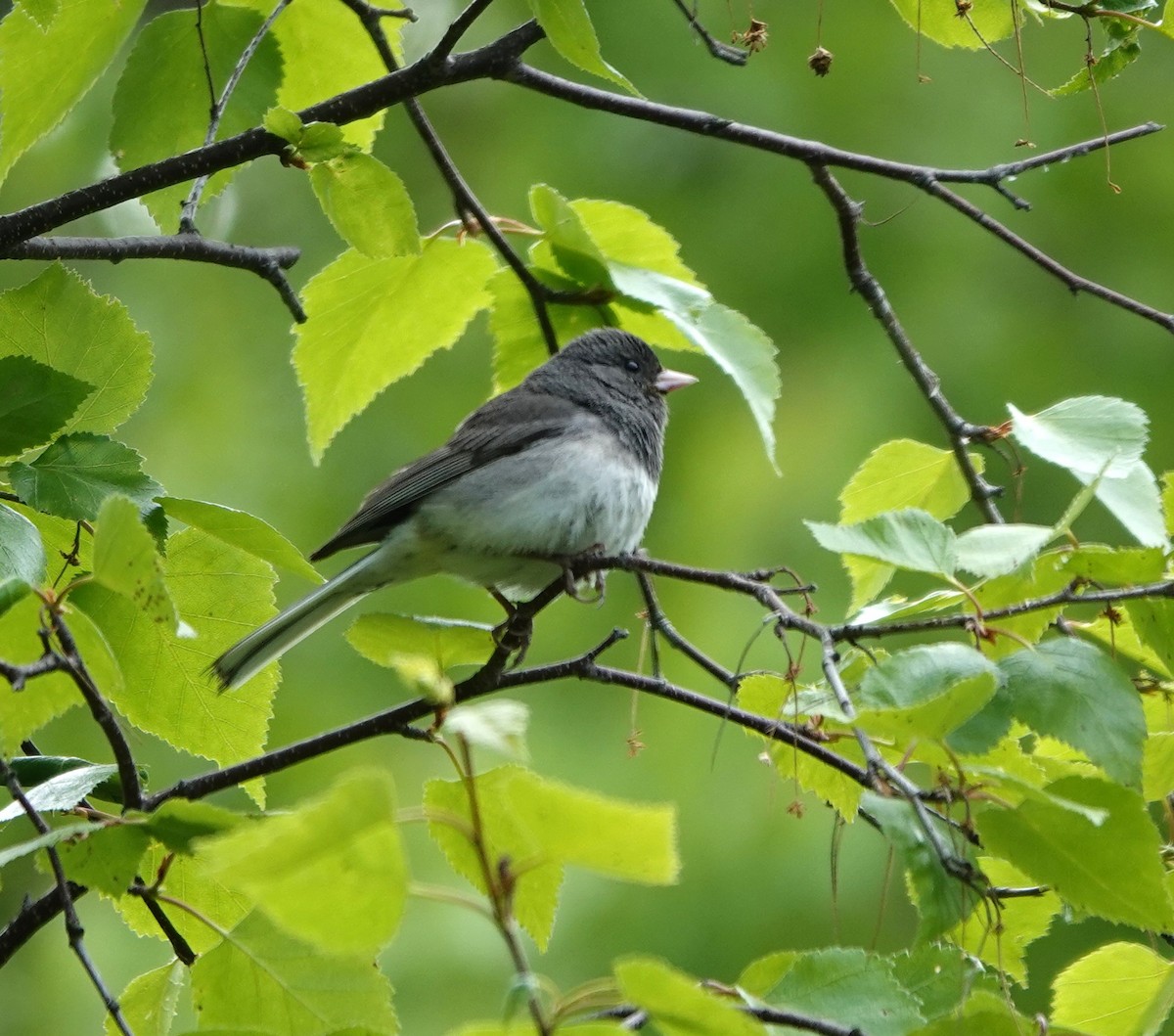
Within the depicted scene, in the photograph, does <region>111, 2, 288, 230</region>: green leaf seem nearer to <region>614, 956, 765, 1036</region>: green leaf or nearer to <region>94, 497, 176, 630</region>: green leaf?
<region>94, 497, 176, 630</region>: green leaf

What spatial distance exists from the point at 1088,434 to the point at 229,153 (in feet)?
3.86

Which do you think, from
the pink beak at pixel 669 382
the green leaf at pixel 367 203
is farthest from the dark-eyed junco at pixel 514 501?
the green leaf at pixel 367 203

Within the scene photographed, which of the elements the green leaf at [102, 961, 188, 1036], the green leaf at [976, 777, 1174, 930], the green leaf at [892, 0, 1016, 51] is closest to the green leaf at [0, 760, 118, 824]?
the green leaf at [102, 961, 188, 1036]

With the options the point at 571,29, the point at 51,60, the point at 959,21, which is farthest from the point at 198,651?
the point at 959,21

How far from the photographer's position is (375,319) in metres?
2.41

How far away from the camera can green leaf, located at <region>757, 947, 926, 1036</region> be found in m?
1.33

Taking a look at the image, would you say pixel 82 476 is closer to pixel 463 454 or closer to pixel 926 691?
pixel 926 691

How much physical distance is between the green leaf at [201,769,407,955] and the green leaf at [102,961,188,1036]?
2.71 ft

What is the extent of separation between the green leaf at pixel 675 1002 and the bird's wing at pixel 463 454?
2.12 meters

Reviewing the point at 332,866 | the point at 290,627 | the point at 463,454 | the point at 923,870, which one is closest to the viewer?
the point at 332,866

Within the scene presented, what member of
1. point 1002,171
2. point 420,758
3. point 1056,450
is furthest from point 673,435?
point 1056,450

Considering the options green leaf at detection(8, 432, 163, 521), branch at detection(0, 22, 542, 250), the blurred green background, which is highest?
branch at detection(0, 22, 542, 250)

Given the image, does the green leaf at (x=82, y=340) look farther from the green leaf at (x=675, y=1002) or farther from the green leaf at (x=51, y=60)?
the green leaf at (x=675, y=1002)

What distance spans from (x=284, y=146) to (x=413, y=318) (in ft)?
2.17
